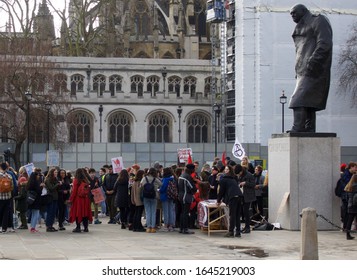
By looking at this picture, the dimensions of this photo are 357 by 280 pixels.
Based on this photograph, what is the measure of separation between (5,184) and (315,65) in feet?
25.1

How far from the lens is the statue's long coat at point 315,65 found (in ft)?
63.8

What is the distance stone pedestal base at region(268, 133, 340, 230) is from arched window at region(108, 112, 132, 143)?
42772mm

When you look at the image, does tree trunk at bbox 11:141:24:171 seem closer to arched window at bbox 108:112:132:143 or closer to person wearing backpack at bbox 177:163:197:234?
arched window at bbox 108:112:132:143

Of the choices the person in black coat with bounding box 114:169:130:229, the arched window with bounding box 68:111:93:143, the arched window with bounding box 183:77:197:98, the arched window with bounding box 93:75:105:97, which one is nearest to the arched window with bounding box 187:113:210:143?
the arched window with bounding box 183:77:197:98

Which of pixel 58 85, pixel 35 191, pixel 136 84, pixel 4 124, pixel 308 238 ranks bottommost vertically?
pixel 308 238

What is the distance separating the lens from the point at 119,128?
6206 centimetres

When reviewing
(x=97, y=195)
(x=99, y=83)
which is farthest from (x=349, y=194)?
(x=99, y=83)

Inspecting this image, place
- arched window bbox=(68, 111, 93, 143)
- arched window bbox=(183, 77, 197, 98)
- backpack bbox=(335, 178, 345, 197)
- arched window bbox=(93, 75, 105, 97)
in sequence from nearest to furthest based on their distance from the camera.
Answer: backpack bbox=(335, 178, 345, 197) → arched window bbox=(68, 111, 93, 143) → arched window bbox=(93, 75, 105, 97) → arched window bbox=(183, 77, 197, 98)

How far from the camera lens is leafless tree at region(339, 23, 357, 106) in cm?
5369

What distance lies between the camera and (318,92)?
19609 mm

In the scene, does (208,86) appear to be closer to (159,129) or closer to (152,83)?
(152,83)

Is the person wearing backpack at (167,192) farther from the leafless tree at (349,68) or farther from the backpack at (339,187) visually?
the leafless tree at (349,68)

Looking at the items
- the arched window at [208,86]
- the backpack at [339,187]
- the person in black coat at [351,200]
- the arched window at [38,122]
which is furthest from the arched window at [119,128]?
the person in black coat at [351,200]

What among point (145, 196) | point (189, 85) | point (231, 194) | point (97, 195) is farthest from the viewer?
point (189, 85)
